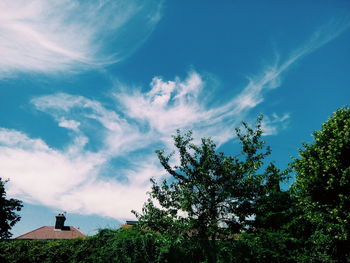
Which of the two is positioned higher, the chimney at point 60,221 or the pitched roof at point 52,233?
the chimney at point 60,221

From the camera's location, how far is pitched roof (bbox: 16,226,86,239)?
42.1 m

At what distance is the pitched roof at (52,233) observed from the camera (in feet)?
138

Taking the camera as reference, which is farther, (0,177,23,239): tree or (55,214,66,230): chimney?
(55,214,66,230): chimney

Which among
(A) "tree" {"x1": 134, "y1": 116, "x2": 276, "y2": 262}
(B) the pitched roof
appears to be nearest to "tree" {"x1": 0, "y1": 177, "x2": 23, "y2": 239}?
(B) the pitched roof

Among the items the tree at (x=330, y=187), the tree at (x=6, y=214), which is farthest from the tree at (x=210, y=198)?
the tree at (x=6, y=214)

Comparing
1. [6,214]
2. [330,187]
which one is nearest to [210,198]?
[330,187]

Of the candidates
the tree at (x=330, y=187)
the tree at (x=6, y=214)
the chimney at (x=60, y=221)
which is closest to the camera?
the tree at (x=330, y=187)

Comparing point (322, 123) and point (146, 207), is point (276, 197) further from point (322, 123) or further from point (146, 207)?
point (146, 207)

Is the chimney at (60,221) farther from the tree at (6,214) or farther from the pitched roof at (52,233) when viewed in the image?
the tree at (6,214)

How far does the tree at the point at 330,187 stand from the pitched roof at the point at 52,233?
38.7 m

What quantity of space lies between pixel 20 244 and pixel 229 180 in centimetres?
1541

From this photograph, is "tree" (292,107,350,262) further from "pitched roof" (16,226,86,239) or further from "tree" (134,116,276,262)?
"pitched roof" (16,226,86,239)

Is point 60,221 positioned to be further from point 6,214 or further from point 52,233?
point 6,214

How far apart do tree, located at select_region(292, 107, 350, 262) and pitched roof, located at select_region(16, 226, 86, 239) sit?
3870 cm
